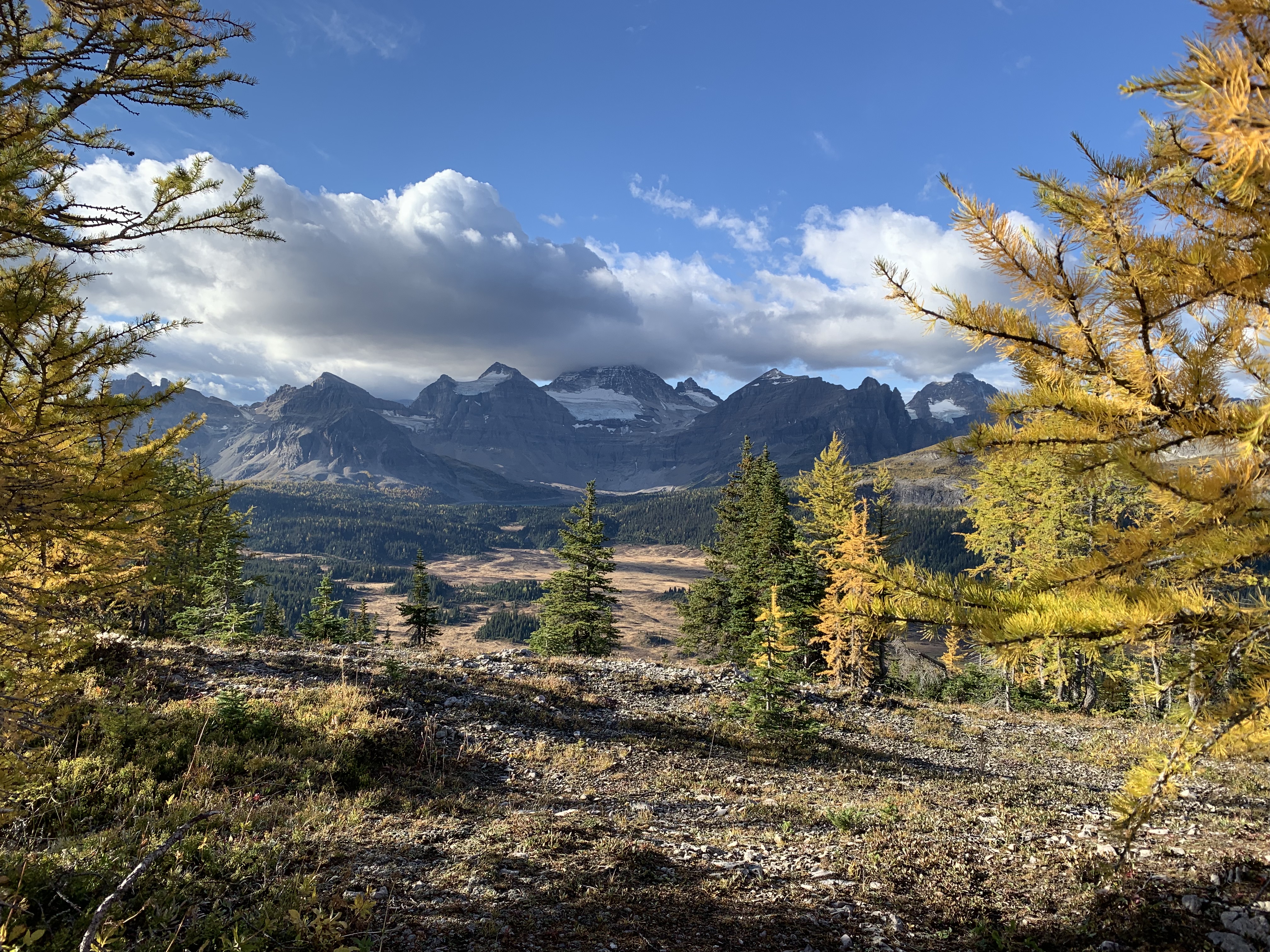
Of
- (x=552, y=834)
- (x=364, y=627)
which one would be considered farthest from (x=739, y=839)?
(x=364, y=627)

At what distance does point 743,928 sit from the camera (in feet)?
18.1

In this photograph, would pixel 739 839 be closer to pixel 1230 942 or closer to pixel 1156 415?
pixel 1230 942

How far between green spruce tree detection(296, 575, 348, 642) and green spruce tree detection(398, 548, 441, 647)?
3191mm

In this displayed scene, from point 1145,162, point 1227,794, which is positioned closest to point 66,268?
point 1145,162

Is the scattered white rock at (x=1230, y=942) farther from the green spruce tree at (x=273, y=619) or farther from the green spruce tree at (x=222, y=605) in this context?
the green spruce tree at (x=273, y=619)

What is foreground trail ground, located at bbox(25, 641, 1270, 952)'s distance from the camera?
203 inches

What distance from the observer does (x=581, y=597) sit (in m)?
34.5

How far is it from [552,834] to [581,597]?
1063 inches

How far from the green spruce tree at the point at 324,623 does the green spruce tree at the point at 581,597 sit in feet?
37.2

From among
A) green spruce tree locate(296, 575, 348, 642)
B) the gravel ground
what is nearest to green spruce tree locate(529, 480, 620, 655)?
green spruce tree locate(296, 575, 348, 642)

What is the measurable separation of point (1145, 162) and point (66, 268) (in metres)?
8.64

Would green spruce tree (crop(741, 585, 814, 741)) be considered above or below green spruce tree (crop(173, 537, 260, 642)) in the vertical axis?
above

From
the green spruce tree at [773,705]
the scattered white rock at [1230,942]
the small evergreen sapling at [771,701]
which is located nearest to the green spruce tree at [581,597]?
the small evergreen sapling at [771,701]

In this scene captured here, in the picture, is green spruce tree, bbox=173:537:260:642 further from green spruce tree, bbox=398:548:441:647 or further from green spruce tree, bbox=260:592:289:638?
green spruce tree, bbox=398:548:441:647
